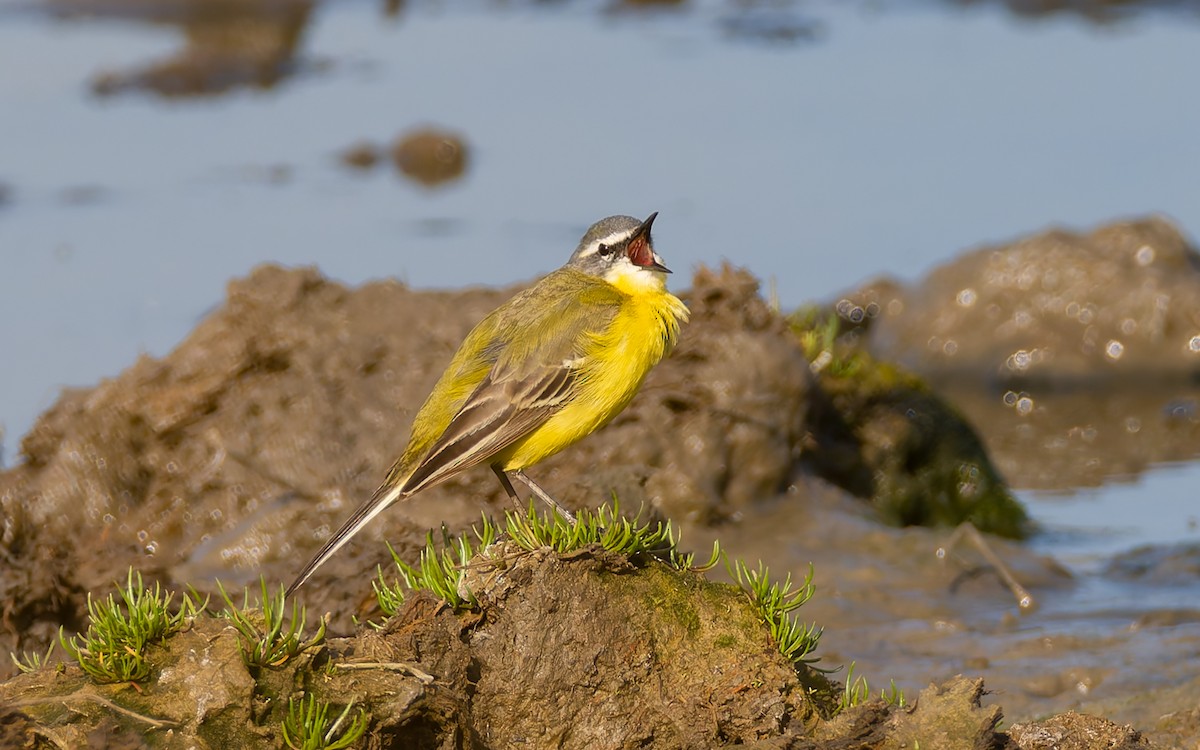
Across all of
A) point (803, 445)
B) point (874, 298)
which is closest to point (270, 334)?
A: point (803, 445)

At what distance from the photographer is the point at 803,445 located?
37.4ft

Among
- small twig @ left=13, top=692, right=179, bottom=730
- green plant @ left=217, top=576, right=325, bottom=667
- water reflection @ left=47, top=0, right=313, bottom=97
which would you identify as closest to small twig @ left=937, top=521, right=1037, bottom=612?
green plant @ left=217, top=576, right=325, bottom=667

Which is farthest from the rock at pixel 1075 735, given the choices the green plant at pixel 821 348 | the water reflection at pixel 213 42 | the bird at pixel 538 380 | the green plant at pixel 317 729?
the water reflection at pixel 213 42

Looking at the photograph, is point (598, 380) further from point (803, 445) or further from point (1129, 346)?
point (1129, 346)

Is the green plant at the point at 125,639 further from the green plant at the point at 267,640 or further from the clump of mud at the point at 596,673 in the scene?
the green plant at the point at 267,640

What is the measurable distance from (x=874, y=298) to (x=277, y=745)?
1237 cm

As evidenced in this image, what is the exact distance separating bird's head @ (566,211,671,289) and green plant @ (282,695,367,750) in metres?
3.19

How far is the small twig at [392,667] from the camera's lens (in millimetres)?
5762

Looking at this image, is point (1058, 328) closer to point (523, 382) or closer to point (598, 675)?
point (523, 382)

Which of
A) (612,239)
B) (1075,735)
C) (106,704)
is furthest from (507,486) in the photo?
(1075,735)

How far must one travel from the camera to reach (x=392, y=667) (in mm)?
5781

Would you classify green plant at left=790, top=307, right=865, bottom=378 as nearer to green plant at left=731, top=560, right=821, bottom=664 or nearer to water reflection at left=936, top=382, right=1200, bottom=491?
water reflection at left=936, top=382, right=1200, bottom=491

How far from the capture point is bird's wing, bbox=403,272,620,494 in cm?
733

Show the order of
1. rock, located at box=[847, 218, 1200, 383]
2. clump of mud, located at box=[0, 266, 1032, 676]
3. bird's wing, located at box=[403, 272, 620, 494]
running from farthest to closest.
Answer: rock, located at box=[847, 218, 1200, 383] < clump of mud, located at box=[0, 266, 1032, 676] < bird's wing, located at box=[403, 272, 620, 494]
